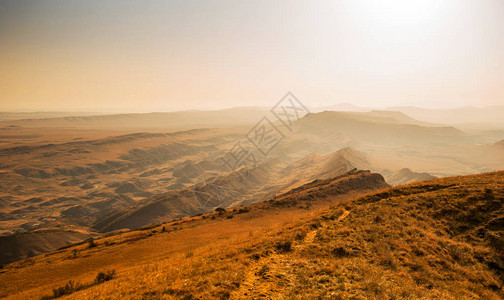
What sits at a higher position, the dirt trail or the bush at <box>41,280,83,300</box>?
the dirt trail

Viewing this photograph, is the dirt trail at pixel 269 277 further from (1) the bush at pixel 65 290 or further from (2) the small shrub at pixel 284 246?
(1) the bush at pixel 65 290

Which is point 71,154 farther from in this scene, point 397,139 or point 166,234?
point 397,139

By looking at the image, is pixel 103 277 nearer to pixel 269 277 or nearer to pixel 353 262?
pixel 269 277

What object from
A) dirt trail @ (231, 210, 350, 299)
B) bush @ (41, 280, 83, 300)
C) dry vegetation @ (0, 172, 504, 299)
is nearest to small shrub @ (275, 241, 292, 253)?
dry vegetation @ (0, 172, 504, 299)

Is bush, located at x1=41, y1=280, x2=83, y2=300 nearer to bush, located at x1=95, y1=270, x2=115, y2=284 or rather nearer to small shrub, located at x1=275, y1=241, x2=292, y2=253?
bush, located at x1=95, y1=270, x2=115, y2=284

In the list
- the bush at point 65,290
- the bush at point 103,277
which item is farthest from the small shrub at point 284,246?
the bush at point 65,290

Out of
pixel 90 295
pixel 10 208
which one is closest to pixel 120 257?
pixel 90 295

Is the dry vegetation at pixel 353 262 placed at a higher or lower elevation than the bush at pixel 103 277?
higher

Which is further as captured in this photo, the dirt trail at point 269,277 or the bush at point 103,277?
the bush at point 103,277

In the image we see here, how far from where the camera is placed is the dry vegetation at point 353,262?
6855 mm

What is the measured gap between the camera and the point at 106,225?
157 feet

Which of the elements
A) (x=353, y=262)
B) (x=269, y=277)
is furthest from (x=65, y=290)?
(x=353, y=262)

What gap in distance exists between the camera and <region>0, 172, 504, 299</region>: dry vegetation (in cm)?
686

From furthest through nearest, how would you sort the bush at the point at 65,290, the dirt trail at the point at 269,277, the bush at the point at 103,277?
the bush at the point at 103,277, the bush at the point at 65,290, the dirt trail at the point at 269,277
